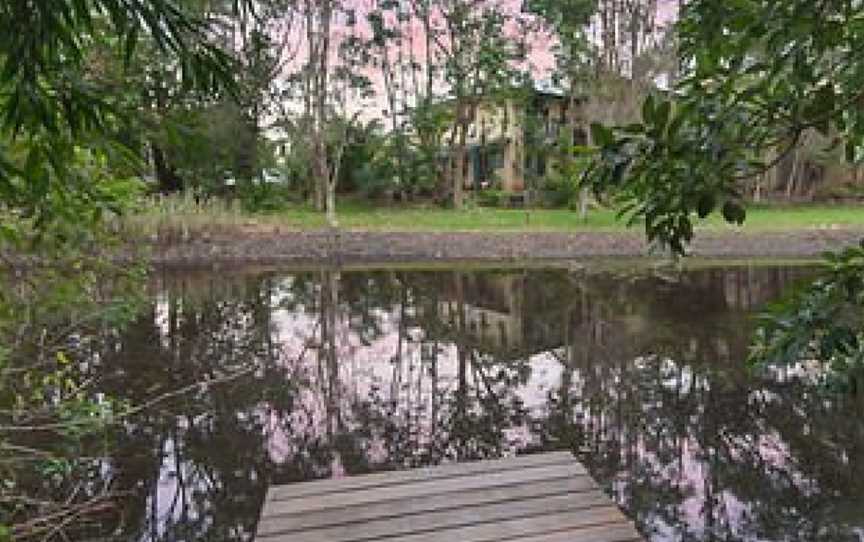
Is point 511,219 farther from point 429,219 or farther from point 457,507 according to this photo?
point 457,507

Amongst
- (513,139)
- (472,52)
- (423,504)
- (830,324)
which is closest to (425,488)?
(423,504)

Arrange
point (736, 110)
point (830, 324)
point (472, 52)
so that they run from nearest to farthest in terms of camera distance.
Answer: point (736, 110), point (830, 324), point (472, 52)

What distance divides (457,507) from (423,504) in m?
0.14

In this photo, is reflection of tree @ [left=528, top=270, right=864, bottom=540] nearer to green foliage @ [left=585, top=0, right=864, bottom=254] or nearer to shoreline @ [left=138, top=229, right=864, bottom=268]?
green foliage @ [left=585, top=0, right=864, bottom=254]

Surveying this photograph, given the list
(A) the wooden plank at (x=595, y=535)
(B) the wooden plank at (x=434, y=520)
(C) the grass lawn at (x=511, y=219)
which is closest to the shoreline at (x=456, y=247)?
(C) the grass lawn at (x=511, y=219)

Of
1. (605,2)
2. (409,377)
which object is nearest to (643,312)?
(409,377)

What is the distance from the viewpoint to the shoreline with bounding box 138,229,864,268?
1405cm

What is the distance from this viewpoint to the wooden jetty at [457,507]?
2787mm

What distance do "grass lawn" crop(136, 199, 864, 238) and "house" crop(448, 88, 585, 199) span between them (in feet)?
8.53

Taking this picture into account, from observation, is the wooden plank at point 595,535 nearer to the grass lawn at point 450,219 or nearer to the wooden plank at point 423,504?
the wooden plank at point 423,504

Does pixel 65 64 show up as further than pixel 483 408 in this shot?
No

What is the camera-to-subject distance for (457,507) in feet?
9.91

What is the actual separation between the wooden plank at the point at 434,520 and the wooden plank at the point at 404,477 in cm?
30

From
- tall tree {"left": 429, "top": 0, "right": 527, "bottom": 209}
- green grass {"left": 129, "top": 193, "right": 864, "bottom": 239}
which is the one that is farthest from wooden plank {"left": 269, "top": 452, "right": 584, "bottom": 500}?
tall tree {"left": 429, "top": 0, "right": 527, "bottom": 209}
